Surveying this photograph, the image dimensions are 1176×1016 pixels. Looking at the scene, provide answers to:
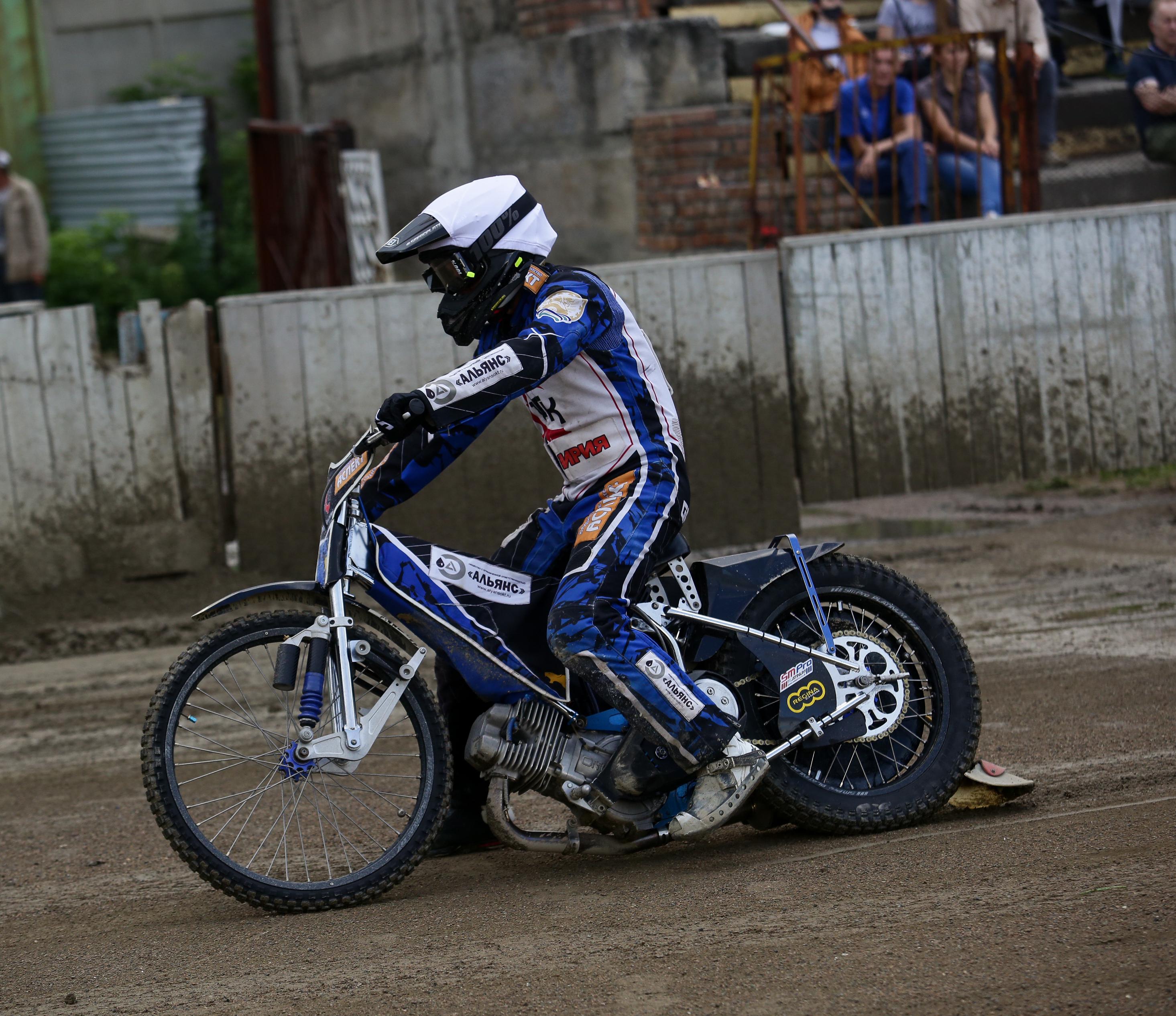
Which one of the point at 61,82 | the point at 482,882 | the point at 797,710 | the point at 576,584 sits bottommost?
the point at 482,882

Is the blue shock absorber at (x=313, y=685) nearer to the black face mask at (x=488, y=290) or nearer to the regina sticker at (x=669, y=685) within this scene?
the regina sticker at (x=669, y=685)

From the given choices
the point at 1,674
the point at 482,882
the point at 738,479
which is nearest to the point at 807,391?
the point at 738,479

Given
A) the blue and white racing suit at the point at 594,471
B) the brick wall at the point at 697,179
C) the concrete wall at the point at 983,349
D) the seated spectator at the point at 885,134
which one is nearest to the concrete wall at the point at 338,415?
the concrete wall at the point at 983,349

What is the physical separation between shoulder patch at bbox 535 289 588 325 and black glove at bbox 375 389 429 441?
0.44 metres

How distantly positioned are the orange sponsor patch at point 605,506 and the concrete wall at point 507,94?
9400mm

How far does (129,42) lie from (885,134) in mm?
13300

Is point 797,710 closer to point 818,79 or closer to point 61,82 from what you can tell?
point 818,79

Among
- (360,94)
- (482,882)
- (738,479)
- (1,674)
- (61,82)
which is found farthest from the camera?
(61,82)

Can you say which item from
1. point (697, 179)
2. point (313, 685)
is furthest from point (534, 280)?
point (697, 179)

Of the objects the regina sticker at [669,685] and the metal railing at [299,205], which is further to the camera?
the metal railing at [299,205]

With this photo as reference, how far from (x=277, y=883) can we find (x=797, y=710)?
5.25 feet

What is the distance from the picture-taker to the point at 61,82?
2092 centimetres

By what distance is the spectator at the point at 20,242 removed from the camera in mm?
13094

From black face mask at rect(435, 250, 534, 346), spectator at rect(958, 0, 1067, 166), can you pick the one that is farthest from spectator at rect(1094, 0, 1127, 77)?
black face mask at rect(435, 250, 534, 346)
